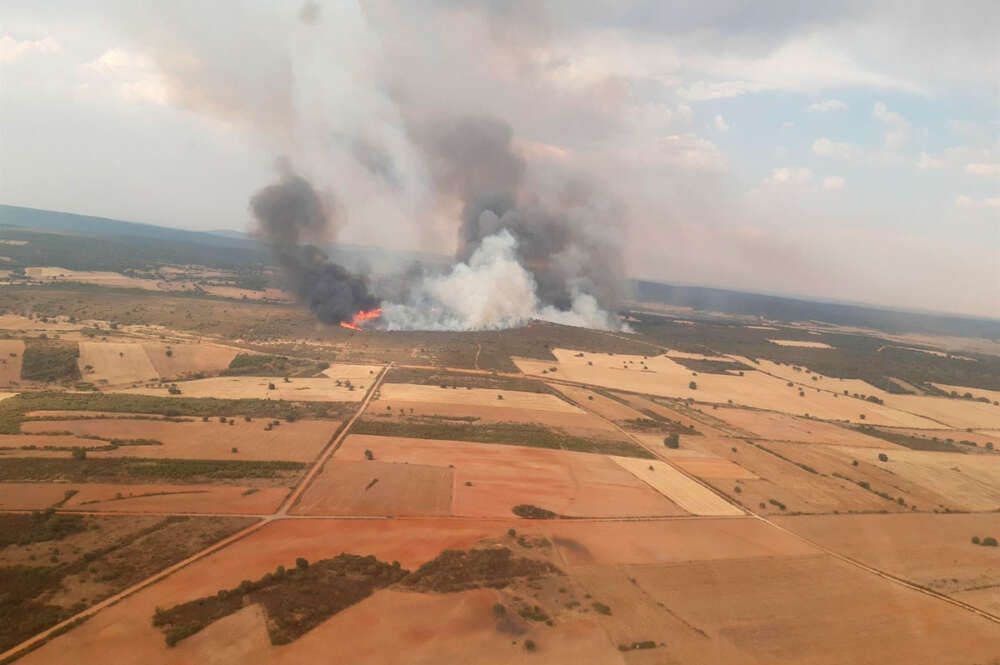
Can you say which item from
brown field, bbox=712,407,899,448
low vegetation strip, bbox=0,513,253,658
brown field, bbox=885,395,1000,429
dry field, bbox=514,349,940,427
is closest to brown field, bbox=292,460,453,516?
low vegetation strip, bbox=0,513,253,658

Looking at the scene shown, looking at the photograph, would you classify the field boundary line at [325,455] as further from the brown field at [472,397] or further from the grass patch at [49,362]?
the grass patch at [49,362]

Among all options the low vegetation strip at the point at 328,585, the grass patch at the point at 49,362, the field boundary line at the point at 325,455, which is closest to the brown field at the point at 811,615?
the low vegetation strip at the point at 328,585

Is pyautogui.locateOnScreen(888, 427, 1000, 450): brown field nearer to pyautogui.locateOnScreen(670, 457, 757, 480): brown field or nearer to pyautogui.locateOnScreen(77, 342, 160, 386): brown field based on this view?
pyautogui.locateOnScreen(670, 457, 757, 480): brown field

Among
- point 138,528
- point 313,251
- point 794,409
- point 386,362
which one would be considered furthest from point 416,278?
point 138,528

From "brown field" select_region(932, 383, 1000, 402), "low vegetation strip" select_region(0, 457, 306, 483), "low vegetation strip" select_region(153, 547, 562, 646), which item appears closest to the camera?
"low vegetation strip" select_region(153, 547, 562, 646)

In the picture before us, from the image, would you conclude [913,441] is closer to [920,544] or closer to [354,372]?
[920,544]

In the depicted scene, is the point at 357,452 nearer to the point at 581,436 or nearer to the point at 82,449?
the point at 82,449

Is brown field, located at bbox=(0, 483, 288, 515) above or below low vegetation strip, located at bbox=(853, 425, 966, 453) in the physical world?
below
